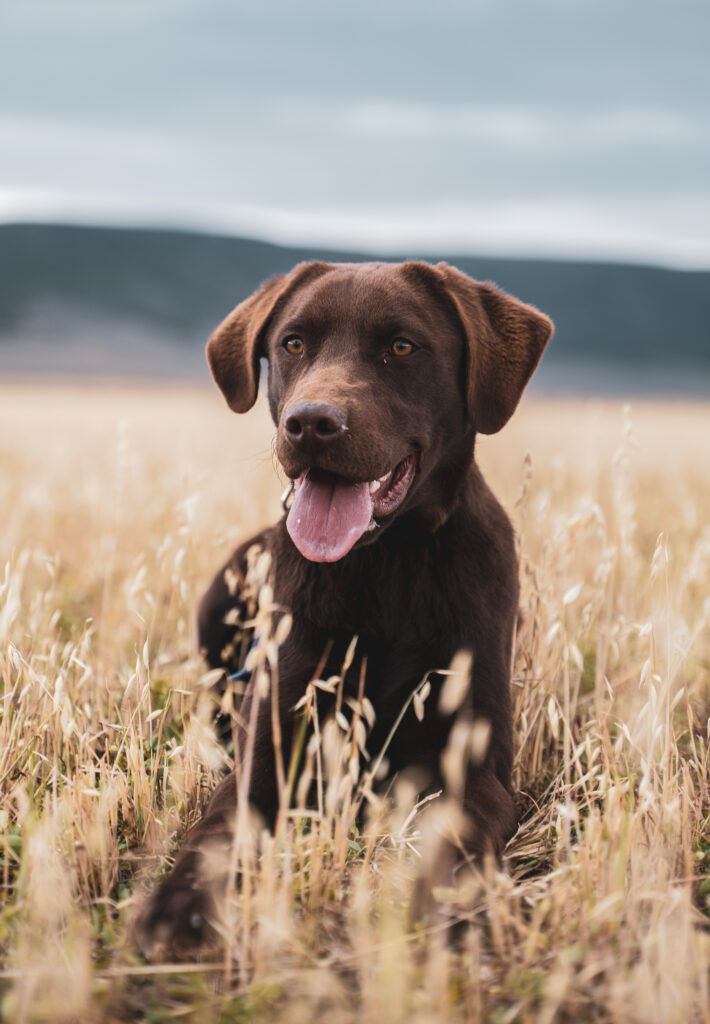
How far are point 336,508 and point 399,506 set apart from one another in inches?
8.2

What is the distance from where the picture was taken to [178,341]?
114 meters

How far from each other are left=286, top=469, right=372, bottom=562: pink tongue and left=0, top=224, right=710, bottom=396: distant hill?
103m

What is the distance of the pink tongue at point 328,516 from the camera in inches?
102

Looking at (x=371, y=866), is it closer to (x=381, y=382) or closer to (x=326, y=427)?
(x=326, y=427)

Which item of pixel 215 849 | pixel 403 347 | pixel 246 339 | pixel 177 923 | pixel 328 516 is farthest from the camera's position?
pixel 246 339

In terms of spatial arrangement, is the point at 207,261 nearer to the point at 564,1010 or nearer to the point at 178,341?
the point at 178,341

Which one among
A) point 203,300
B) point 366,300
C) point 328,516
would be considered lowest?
point 328,516

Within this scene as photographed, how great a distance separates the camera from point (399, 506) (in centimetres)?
275

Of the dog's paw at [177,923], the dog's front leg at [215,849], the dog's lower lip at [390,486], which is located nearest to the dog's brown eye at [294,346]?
the dog's lower lip at [390,486]

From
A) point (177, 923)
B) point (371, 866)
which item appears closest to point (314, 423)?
point (371, 866)

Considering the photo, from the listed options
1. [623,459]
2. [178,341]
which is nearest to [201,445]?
[623,459]

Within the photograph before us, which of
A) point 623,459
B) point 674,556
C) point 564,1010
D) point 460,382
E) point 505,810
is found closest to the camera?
point 564,1010

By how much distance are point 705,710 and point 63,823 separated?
2.34m

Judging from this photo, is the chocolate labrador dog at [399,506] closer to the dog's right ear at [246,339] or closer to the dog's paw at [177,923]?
the dog's right ear at [246,339]
